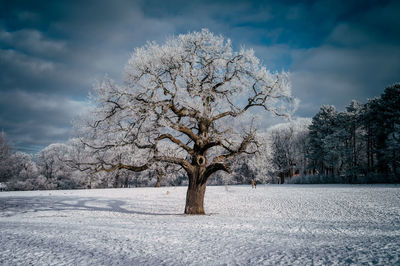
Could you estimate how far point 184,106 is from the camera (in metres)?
12.5

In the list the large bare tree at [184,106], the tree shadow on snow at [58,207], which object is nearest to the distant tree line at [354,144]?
the large bare tree at [184,106]

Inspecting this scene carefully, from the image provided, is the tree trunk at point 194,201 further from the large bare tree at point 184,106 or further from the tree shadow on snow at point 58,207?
the tree shadow on snow at point 58,207

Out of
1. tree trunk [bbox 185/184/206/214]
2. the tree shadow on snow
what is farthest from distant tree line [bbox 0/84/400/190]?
tree trunk [bbox 185/184/206/214]

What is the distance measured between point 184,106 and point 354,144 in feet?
150

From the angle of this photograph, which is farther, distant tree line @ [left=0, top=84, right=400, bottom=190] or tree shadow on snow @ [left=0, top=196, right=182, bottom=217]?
distant tree line @ [left=0, top=84, right=400, bottom=190]

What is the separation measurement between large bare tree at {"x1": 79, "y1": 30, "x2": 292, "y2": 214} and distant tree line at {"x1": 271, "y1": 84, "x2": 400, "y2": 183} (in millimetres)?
17699

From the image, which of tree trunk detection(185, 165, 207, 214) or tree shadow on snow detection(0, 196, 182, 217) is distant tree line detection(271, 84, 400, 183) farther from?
tree shadow on snow detection(0, 196, 182, 217)

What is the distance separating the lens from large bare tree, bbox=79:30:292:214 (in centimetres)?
1209

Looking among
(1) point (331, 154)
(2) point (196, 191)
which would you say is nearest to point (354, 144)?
(1) point (331, 154)

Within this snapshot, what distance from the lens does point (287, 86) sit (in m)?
12.7

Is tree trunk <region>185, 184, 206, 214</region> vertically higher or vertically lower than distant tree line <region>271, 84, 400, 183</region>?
lower

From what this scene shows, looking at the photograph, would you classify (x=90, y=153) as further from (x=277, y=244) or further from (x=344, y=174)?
(x=344, y=174)

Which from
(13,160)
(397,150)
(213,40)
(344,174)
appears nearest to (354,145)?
(344,174)

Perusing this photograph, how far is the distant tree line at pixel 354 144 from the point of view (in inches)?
1462
